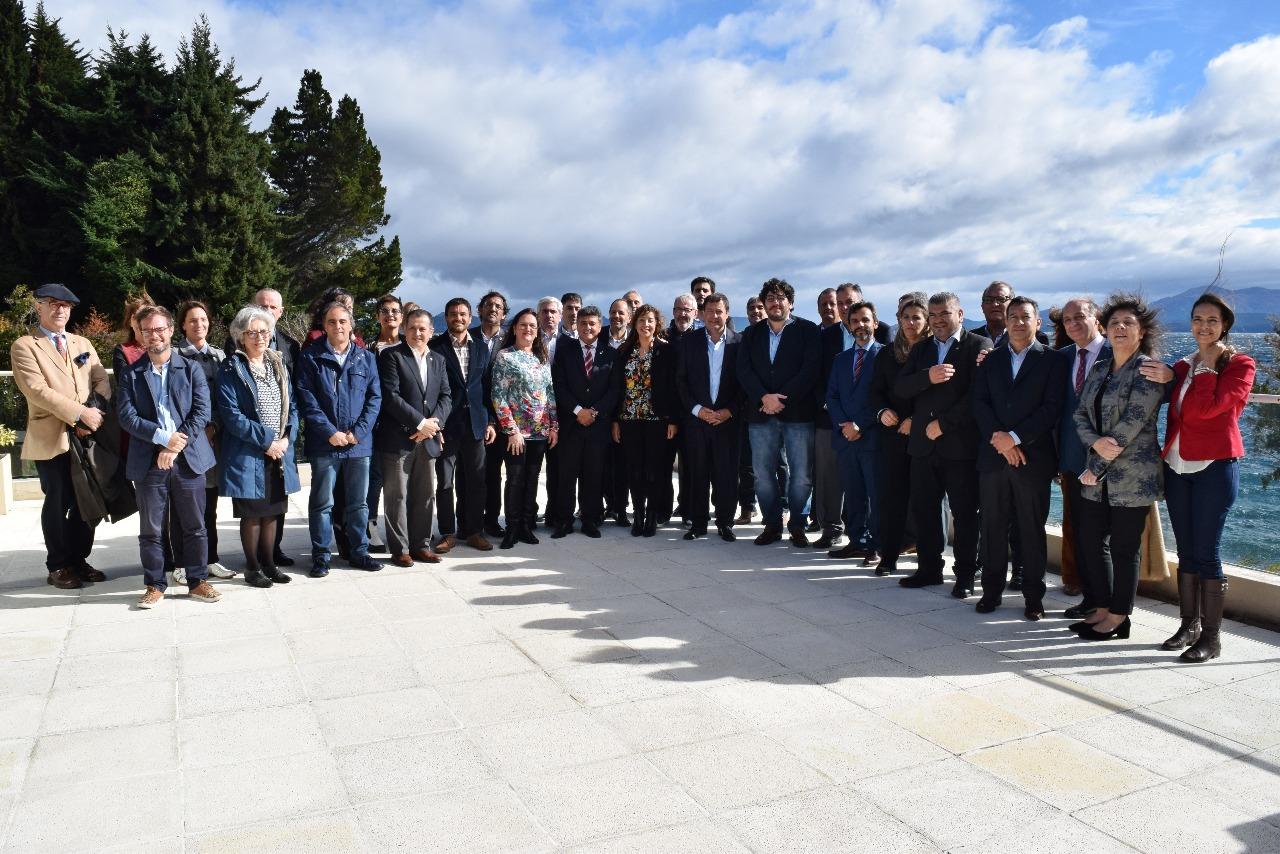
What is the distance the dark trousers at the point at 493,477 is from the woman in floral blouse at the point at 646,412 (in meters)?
0.89

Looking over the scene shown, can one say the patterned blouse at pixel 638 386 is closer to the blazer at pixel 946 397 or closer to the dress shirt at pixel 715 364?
the dress shirt at pixel 715 364

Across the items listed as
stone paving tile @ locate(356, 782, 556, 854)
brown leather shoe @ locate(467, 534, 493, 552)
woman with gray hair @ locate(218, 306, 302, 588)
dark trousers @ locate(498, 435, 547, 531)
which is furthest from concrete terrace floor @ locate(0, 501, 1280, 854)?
dark trousers @ locate(498, 435, 547, 531)

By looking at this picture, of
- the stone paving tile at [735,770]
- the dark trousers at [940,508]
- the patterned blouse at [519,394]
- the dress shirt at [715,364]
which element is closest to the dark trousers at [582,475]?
the patterned blouse at [519,394]

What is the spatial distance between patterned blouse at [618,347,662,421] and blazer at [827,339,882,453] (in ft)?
4.40

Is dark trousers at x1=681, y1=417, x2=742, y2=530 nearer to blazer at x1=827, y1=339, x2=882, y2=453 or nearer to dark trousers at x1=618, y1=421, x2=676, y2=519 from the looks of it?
dark trousers at x1=618, y1=421, x2=676, y2=519

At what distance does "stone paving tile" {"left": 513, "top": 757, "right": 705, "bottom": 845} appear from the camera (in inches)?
102

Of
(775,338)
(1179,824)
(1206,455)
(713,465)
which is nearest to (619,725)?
(1179,824)

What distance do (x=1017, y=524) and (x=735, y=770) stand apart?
8.72 ft

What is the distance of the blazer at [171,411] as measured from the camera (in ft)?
15.8

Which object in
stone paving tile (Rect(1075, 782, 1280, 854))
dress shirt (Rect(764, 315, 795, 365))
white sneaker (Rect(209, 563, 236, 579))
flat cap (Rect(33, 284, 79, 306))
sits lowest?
stone paving tile (Rect(1075, 782, 1280, 854))

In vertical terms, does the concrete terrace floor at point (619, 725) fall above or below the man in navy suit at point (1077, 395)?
below

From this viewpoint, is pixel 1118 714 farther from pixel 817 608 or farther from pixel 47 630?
pixel 47 630

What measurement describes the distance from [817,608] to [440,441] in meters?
2.74

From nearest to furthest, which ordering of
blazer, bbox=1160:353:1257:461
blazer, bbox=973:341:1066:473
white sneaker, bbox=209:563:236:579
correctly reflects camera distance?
blazer, bbox=1160:353:1257:461, blazer, bbox=973:341:1066:473, white sneaker, bbox=209:563:236:579
